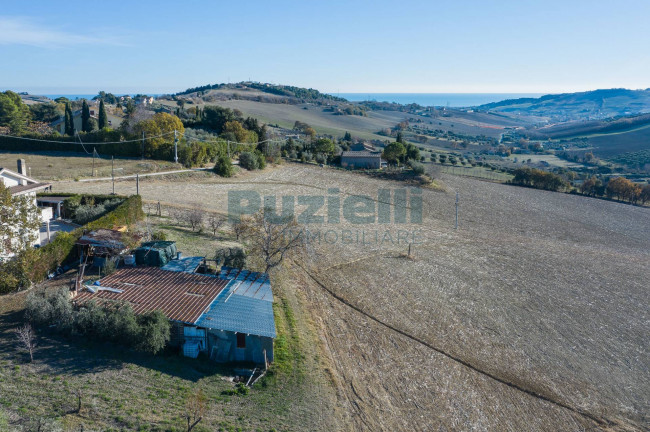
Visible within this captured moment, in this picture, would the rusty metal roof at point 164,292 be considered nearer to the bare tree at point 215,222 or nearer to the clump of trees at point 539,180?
the bare tree at point 215,222

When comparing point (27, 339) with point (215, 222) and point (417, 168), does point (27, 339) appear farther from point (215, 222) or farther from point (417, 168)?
point (417, 168)

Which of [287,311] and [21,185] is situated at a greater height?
[21,185]

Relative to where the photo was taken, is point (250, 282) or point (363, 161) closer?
point (250, 282)

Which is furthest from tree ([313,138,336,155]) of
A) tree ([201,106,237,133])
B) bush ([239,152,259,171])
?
tree ([201,106,237,133])

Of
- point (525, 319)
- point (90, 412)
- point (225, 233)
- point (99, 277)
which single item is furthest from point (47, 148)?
point (525, 319)

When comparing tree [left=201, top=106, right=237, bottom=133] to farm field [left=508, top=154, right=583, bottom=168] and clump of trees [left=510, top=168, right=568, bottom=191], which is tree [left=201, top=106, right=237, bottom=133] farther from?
farm field [left=508, top=154, right=583, bottom=168]

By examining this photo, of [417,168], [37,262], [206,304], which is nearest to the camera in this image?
[206,304]

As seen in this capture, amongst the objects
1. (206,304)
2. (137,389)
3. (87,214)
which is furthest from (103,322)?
(87,214)
